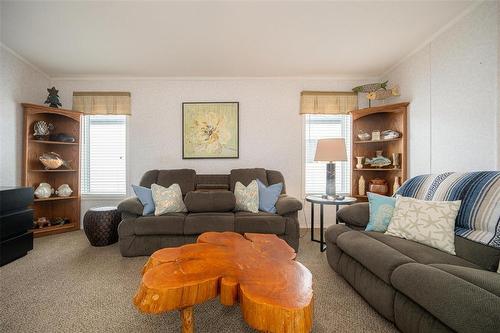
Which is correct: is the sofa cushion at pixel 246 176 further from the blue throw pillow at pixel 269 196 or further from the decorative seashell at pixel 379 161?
the decorative seashell at pixel 379 161

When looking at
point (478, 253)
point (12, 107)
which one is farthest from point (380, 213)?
point (12, 107)

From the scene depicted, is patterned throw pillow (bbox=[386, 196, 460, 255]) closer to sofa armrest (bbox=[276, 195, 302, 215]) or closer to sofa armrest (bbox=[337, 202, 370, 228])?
sofa armrest (bbox=[337, 202, 370, 228])

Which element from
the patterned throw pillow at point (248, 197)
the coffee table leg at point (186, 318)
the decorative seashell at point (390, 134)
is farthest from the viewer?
the decorative seashell at point (390, 134)

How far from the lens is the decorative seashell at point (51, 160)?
325cm

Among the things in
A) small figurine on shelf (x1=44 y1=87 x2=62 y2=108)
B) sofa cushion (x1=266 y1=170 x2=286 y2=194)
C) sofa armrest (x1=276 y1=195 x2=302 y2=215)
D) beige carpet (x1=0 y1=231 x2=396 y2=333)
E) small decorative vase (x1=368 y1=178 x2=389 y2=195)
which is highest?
small figurine on shelf (x1=44 y1=87 x2=62 y2=108)

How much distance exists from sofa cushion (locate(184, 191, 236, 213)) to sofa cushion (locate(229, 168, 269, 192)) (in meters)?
0.43

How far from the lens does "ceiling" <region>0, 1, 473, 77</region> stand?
2141 mm

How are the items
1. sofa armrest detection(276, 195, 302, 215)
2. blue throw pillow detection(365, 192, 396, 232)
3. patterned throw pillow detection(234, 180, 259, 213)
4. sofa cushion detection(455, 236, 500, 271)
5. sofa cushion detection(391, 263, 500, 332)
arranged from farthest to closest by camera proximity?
1. patterned throw pillow detection(234, 180, 259, 213)
2. sofa armrest detection(276, 195, 302, 215)
3. blue throw pillow detection(365, 192, 396, 232)
4. sofa cushion detection(455, 236, 500, 271)
5. sofa cushion detection(391, 263, 500, 332)

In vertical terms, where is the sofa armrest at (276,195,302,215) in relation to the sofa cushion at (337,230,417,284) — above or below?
above

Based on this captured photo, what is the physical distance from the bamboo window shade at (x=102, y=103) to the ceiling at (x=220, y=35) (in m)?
0.36

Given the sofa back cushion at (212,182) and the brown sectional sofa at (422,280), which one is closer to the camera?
the brown sectional sofa at (422,280)

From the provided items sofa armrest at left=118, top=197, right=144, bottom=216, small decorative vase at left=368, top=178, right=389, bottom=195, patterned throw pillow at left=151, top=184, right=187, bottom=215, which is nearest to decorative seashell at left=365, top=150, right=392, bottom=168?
small decorative vase at left=368, top=178, right=389, bottom=195

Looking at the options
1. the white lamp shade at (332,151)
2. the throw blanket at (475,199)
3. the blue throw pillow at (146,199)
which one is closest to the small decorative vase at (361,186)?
the white lamp shade at (332,151)

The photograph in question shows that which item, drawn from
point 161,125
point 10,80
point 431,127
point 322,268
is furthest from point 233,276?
point 10,80
